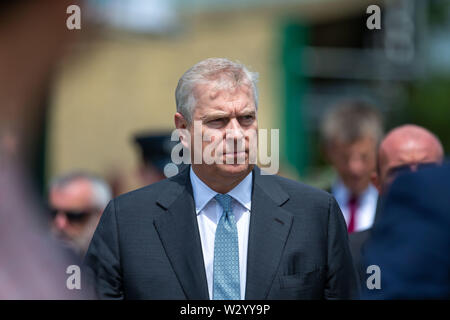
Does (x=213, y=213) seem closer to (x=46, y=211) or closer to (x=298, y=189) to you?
(x=298, y=189)

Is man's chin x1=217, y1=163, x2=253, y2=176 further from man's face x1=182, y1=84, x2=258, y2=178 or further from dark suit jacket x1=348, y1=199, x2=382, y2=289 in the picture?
dark suit jacket x1=348, y1=199, x2=382, y2=289

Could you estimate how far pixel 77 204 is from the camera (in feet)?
14.9

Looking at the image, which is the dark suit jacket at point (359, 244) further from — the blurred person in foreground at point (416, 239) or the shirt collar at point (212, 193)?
the blurred person in foreground at point (416, 239)

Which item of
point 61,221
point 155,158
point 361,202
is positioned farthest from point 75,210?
point 361,202

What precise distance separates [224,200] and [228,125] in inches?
10.2

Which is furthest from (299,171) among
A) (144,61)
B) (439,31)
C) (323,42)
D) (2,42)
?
(2,42)

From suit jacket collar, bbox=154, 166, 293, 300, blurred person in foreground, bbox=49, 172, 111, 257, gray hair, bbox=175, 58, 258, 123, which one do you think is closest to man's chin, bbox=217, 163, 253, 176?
suit jacket collar, bbox=154, 166, 293, 300

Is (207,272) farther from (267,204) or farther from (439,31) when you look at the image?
(439,31)

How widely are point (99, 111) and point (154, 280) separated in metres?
8.52

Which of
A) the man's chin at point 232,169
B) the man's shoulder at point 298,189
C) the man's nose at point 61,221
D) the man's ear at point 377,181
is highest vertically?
the man's chin at point 232,169

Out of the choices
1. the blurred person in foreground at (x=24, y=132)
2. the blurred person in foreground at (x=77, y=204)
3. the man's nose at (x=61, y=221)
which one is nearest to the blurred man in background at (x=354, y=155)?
the blurred person in foreground at (x=77, y=204)

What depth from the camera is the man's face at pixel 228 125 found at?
2201 millimetres

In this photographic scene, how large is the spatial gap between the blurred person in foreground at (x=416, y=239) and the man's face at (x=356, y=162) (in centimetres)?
314
